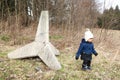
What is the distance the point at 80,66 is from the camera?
5258 mm

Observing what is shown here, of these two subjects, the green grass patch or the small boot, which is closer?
the small boot

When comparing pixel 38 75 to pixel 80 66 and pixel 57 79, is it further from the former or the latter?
pixel 80 66

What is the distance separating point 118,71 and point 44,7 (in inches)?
270

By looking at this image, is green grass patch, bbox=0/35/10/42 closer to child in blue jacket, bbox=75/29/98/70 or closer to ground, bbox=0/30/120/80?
ground, bbox=0/30/120/80

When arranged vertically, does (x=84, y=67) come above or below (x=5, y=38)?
below

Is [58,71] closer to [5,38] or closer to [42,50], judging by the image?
[42,50]

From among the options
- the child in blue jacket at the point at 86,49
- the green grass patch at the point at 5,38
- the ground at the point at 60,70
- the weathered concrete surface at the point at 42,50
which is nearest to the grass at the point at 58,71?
the ground at the point at 60,70

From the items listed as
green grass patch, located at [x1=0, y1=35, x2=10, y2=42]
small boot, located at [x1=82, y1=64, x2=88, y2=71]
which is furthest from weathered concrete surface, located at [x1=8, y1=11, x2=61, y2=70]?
green grass patch, located at [x1=0, y1=35, x2=10, y2=42]

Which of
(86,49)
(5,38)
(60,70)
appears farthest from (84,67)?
(5,38)

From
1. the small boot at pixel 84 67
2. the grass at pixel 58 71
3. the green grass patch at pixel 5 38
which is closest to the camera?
the grass at pixel 58 71

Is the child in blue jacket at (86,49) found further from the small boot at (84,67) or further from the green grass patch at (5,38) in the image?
the green grass patch at (5,38)

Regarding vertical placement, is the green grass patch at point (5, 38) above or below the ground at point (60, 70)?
above

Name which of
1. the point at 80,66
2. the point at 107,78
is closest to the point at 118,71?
the point at 107,78

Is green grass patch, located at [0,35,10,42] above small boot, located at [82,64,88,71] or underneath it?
above
